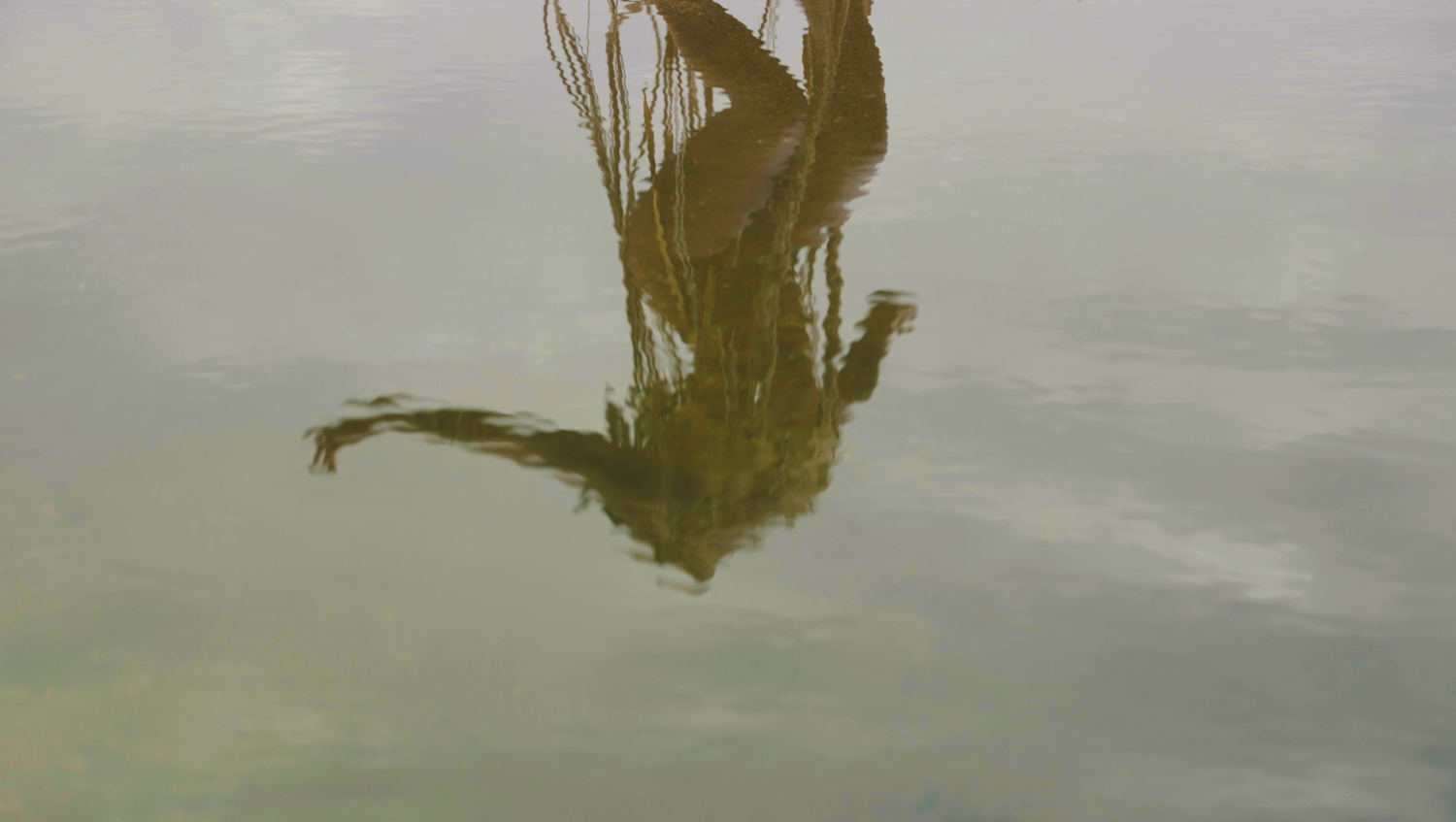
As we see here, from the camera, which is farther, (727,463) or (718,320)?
(718,320)

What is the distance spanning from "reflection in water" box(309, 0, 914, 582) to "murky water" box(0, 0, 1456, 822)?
0.04 feet

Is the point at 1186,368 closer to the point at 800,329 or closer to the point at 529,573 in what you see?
the point at 800,329

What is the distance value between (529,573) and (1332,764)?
0.93 metres

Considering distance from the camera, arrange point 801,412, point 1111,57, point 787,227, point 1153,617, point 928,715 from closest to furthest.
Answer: point 928,715
point 1153,617
point 801,412
point 787,227
point 1111,57

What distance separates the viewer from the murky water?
1.15 m

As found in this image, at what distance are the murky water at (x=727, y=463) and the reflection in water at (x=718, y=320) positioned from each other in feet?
0.04

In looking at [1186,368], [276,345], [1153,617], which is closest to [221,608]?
[276,345]

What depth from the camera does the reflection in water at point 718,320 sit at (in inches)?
62.9

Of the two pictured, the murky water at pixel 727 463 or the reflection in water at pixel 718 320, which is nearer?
the murky water at pixel 727 463

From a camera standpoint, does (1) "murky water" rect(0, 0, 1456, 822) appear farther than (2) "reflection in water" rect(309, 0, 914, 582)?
No

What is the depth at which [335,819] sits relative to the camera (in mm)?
1069

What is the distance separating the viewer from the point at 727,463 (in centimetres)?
166

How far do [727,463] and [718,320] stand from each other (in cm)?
44

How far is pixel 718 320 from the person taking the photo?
6.62ft
